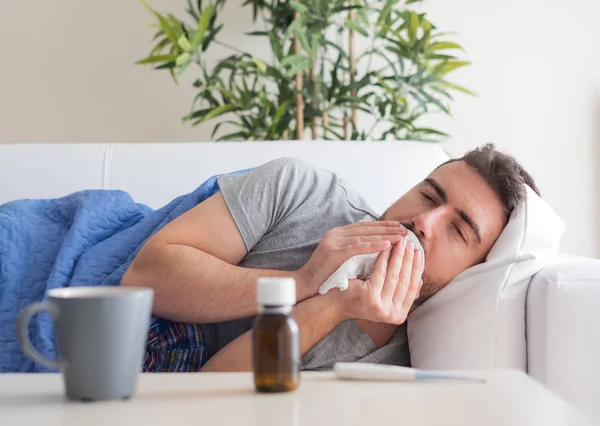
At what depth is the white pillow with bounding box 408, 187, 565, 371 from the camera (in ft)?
4.44

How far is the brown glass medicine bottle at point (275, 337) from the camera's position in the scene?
2.29ft

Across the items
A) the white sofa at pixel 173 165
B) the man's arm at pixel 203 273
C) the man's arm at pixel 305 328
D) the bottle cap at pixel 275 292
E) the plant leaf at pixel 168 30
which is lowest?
the man's arm at pixel 305 328

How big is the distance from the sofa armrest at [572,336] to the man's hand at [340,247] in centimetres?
26

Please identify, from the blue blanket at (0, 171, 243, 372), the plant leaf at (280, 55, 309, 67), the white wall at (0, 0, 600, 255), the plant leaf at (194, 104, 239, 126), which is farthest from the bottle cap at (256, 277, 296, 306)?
the white wall at (0, 0, 600, 255)

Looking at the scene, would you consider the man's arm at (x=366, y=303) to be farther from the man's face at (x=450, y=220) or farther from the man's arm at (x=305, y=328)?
the man's face at (x=450, y=220)

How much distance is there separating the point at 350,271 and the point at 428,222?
7.4 inches

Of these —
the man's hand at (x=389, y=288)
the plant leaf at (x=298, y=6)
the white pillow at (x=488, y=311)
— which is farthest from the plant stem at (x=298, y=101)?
the man's hand at (x=389, y=288)

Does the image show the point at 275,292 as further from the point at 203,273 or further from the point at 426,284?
the point at 426,284

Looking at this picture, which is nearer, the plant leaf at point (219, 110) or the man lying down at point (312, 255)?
the man lying down at point (312, 255)

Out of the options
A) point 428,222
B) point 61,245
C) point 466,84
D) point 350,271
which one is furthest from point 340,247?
point 466,84

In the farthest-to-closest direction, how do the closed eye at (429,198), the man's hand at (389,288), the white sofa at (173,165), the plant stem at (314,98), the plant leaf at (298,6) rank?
the plant stem at (314,98) → the plant leaf at (298,6) → the white sofa at (173,165) → the closed eye at (429,198) → the man's hand at (389,288)

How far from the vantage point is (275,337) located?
705 mm

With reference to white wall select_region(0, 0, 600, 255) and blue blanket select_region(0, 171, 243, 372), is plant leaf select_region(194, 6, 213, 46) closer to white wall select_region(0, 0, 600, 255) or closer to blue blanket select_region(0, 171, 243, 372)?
white wall select_region(0, 0, 600, 255)

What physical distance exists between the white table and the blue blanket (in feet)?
2.00
